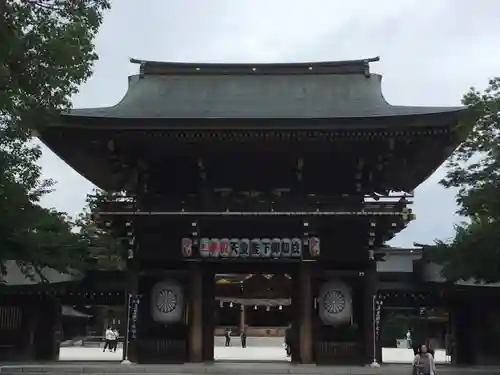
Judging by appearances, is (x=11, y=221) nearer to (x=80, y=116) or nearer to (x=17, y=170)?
(x=17, y=170)

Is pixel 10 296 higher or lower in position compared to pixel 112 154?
lower

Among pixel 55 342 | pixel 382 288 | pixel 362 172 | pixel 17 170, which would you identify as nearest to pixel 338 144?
pixel 362 172

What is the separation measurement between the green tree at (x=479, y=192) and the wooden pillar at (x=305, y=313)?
4.38 meters

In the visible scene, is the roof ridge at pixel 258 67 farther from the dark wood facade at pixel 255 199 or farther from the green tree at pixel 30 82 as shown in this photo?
the green tree at pixel 30 82

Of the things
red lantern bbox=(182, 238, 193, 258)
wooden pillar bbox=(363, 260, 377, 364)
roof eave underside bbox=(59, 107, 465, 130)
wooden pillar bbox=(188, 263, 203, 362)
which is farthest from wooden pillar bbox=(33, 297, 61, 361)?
wooden pillar bbox=(363, 260, 377, 364)

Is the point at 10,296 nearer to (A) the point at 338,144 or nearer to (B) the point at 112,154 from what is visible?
(B) the point at 112,154

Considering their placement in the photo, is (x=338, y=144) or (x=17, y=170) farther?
(x=338, y=144)

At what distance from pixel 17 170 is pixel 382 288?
12.9 metres

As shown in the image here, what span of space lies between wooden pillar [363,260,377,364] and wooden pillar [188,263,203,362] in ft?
15.1

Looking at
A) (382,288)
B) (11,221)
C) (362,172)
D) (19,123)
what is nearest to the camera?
(19,123)

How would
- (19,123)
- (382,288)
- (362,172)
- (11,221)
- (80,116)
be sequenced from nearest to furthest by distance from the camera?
1. (19,123)
2. (11,221)
3. (80,116)
4. (362,172)
5. (382,288)

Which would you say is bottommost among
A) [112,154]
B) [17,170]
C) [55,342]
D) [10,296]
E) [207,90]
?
[55,342]

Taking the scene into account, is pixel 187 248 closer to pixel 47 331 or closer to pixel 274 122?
pixel 274 122

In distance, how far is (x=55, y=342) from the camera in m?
24.7
